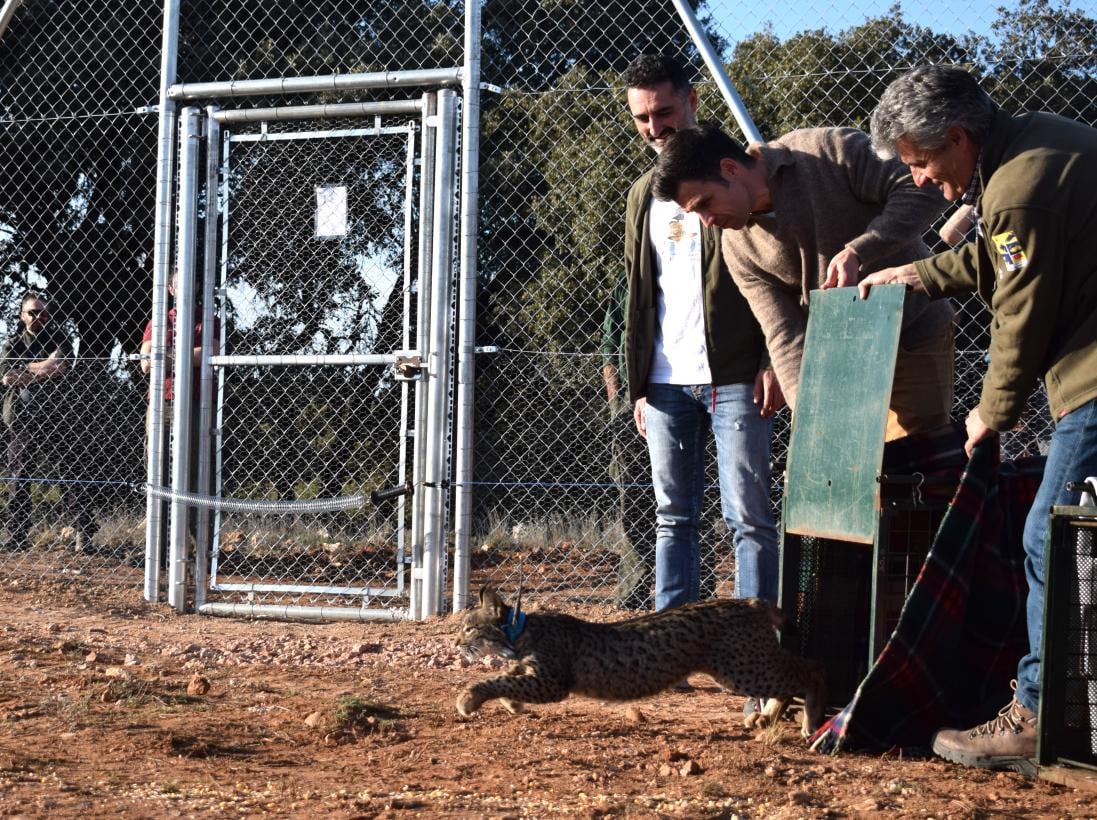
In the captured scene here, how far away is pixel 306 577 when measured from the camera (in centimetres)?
979

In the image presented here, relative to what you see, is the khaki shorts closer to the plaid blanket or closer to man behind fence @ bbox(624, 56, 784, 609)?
the plaid blanket

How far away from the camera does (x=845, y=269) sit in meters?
4.28

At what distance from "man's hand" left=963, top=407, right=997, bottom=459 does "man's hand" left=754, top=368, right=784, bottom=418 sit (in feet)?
3.28

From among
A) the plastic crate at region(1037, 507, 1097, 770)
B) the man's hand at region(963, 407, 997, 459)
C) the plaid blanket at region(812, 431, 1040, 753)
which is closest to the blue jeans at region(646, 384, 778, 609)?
the plaid blanket at region(812, 431, 1040, 753)

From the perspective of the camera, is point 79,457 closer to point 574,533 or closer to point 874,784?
point 574,533

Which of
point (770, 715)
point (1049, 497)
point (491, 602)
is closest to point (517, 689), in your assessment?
point (491, 602)

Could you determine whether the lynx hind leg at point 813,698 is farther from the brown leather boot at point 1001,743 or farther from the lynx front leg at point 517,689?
the lynx front leg at point 517,689

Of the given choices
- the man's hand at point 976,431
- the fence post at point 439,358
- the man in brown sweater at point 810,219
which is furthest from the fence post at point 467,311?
the man's hand at point 976,431

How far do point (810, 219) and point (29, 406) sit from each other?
796cm

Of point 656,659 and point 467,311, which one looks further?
point 467,311

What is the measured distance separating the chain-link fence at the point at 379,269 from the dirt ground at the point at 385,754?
A: 1.79 meters

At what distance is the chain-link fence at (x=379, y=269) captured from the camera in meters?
7.99

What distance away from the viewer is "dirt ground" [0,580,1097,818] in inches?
138

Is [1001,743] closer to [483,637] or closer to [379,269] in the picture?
[483,637]
